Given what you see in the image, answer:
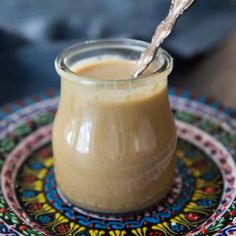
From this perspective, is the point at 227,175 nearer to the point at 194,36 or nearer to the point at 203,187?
the point at 203,187

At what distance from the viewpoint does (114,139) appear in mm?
715

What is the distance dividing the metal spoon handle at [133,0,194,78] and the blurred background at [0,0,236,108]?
49cm

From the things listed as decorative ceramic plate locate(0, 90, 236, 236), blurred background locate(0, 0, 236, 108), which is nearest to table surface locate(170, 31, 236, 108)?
blurred background locate(0, 0, 236, 108)

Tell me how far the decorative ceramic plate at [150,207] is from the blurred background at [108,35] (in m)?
0.20

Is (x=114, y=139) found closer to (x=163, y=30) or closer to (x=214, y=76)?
(x=163, y=30)

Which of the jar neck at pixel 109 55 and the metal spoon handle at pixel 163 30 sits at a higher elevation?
the metal spoon handle at pixel 163 30

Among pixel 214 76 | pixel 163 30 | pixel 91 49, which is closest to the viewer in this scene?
pixel 163 30

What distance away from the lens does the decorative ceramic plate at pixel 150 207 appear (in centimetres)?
72

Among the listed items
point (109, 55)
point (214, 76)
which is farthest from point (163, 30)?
point (214, 76)

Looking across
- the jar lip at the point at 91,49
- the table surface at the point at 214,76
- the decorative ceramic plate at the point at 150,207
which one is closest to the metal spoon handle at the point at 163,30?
the jar lip at the point at 91,49

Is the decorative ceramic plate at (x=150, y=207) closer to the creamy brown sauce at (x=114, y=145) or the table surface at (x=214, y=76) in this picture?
the creamy brown sauce at (x=114, y=145)

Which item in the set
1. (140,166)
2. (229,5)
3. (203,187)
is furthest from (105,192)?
(229,5)

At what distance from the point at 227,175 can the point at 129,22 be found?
76cm

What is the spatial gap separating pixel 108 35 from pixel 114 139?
724 mm
